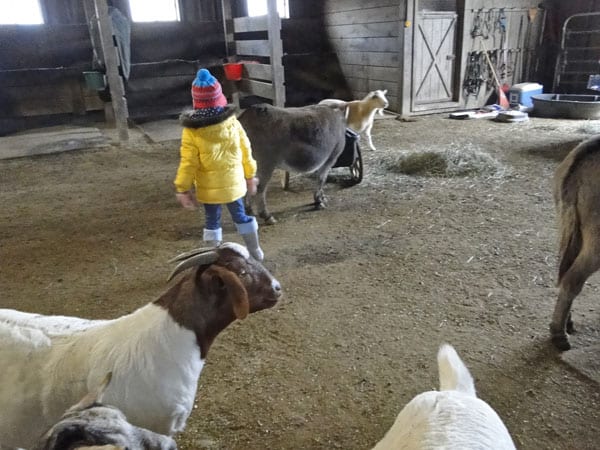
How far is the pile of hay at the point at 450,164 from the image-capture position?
6.57 meters

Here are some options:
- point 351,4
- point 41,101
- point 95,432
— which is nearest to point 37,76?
point 41,101

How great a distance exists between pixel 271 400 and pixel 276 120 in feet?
10.5

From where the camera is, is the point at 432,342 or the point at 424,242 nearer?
the point at 432,342

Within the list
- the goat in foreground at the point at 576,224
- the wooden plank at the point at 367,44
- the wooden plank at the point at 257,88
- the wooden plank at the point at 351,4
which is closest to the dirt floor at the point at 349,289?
the goat in foreground at the point at 576,224

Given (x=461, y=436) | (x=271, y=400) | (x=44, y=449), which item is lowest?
(x=271, y=400)

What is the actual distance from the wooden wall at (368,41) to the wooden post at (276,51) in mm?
3339

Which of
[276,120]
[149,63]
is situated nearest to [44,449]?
[276,120]

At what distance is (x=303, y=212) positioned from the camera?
5.46m

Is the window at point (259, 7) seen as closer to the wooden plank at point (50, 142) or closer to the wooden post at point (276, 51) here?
the wooden post at point (276, 51)

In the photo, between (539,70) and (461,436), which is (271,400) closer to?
(461,436)

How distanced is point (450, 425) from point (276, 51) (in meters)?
8.08

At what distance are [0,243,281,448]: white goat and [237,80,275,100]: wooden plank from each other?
24.5 ft

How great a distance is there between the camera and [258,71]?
9.61m

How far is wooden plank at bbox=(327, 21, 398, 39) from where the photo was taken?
1071 cm
